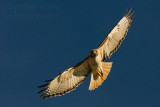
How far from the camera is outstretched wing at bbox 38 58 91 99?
13.2 meters

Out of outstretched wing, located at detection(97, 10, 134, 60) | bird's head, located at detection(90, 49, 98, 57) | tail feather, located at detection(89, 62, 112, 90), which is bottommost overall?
tail feather, located at detection(89, 62, 112, 90)

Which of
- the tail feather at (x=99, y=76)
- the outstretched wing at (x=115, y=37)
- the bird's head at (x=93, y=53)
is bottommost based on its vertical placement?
the tail feather at (x=99, y=76)

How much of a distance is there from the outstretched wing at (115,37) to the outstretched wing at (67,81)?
0.93m

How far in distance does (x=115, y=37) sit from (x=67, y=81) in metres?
2.60

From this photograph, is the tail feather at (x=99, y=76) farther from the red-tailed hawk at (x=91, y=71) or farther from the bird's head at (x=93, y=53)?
the bird's head at (x=93, y=53)

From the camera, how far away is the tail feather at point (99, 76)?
42.5 ft

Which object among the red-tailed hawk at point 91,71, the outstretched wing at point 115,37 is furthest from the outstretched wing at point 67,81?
the outstretched wing at point 115,37

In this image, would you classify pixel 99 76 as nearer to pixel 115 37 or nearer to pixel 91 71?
pixel 91 71

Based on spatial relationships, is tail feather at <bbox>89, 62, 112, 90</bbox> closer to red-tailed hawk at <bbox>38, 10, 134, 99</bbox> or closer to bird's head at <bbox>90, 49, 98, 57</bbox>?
red-tailed hawk at <bbox>38, 10, 134, 99</bbox>

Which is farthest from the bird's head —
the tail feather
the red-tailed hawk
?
the tail feather

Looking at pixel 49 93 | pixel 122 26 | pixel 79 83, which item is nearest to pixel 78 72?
pixel 79 83

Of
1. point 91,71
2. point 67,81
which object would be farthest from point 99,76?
point 67,81

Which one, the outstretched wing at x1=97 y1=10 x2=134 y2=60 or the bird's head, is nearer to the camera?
the bird's head

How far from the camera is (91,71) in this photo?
44.5 feet
